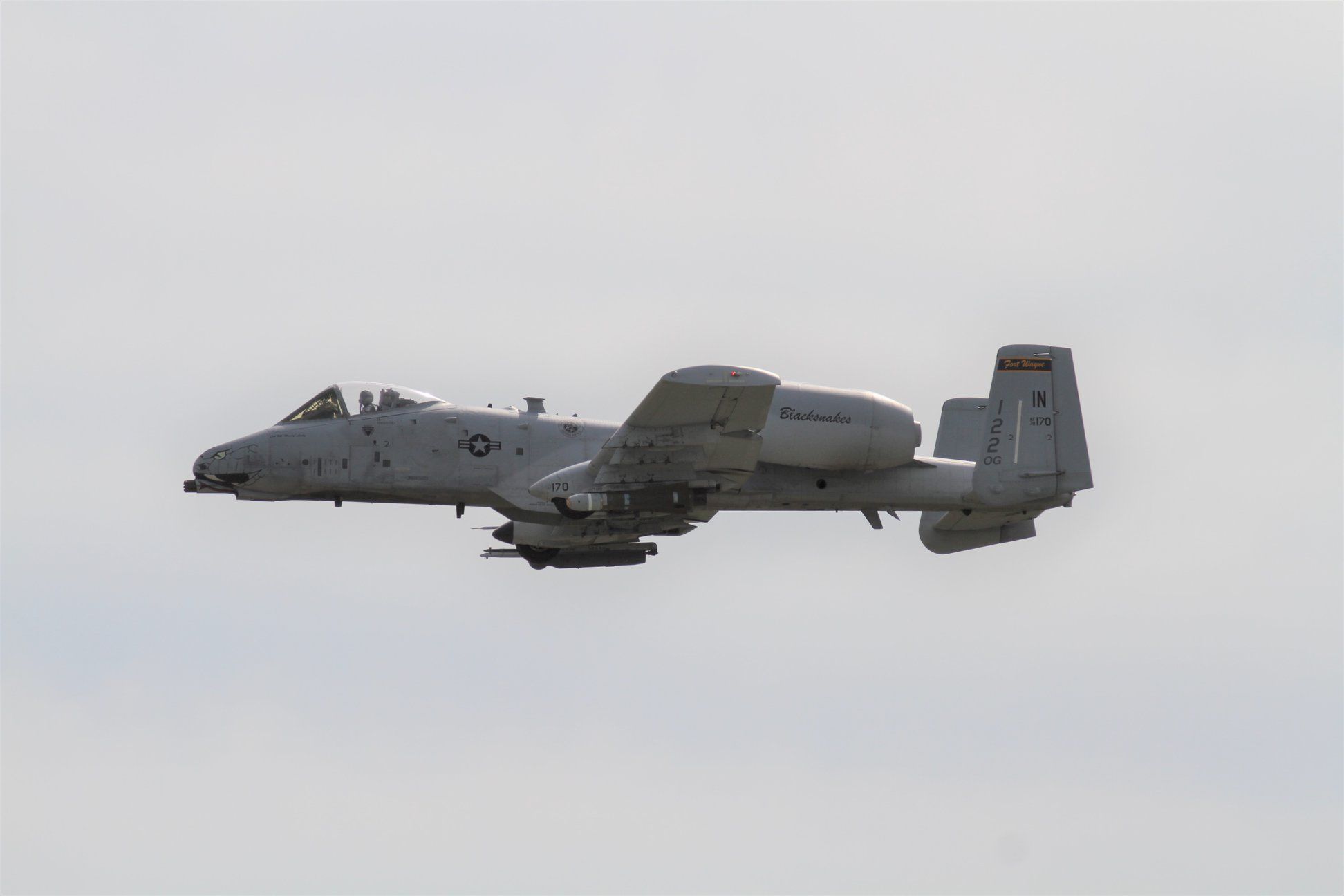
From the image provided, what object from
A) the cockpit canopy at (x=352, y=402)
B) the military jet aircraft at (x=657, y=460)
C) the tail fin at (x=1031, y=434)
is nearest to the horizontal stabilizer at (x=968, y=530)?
the military jet aircraft at (x=657, y=460)

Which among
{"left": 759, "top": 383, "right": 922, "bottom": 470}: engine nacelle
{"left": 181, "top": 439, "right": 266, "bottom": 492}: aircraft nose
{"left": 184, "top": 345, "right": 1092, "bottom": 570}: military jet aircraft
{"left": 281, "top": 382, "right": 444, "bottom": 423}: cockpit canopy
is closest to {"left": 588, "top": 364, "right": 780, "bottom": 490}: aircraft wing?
{"left": 184, "top": 345, "right": 1092, "bottom": 570}: military jet aircraft

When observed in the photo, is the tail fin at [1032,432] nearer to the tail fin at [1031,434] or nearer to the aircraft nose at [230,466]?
the tail fin at [1031,434]

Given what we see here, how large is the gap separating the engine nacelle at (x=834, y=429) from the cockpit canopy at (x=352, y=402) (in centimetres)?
647

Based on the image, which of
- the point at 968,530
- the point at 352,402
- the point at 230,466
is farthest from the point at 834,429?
the point at 230,466

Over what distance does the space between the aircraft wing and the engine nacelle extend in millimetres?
818

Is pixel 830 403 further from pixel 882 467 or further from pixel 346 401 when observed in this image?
pixel 346 401

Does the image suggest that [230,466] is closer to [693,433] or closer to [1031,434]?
[693,433]

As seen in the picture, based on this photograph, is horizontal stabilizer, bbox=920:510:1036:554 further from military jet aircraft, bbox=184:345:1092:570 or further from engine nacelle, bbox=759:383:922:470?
engine nacelle, bbox=759:383:922:470

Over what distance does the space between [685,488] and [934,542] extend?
6.51 m

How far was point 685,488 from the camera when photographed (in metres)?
36.2

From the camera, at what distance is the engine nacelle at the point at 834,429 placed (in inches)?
1446

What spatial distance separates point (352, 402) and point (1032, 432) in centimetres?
1247

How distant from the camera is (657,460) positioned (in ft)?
118

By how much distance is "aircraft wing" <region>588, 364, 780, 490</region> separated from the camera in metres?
33.9
